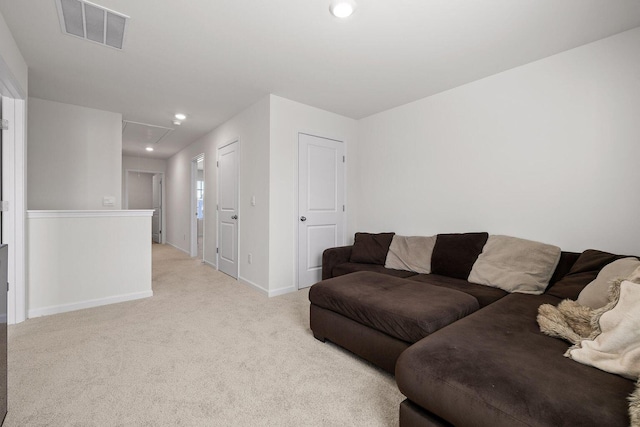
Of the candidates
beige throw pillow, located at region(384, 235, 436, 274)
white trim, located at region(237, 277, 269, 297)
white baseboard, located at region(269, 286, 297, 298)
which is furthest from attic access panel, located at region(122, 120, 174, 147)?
beige throw pillow, located at region(384, 235, 436, 274)

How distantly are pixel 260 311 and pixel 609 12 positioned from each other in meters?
3.57

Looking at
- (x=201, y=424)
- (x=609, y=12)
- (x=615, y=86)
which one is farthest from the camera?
(x=615, y=86)

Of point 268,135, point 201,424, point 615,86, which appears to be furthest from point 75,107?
point 615,86

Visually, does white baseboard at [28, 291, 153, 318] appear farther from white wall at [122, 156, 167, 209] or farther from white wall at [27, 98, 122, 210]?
white wall at [122, 156, 167, 209]

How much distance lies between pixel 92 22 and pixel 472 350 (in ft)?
10.3

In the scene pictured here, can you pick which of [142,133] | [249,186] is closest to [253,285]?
[249,186]

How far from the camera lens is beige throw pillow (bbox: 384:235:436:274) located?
3.01m

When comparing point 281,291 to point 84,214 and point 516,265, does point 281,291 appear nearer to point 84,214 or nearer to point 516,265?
point 84,214

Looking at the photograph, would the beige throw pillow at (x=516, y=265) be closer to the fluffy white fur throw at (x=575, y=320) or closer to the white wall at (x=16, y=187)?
the fluffy white fur throw at (x=575, y=320)

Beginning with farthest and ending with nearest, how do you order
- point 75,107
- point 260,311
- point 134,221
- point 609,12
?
point 75,107 < point 134,221 < point 260,311 < point 609,12

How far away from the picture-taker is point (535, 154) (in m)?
2.58

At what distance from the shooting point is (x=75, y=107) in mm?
3846

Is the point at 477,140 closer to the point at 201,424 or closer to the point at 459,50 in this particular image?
the point at 459,50

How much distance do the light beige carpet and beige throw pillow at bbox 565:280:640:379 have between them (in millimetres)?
881
